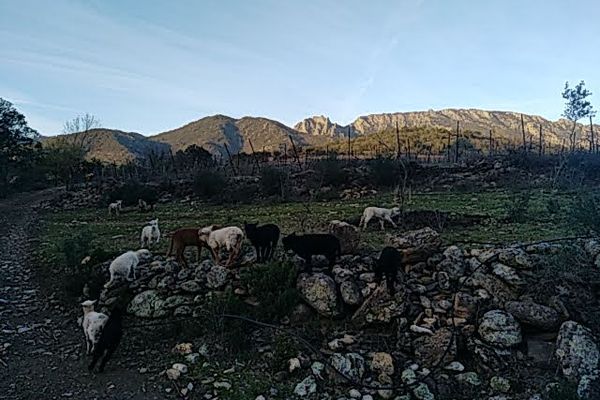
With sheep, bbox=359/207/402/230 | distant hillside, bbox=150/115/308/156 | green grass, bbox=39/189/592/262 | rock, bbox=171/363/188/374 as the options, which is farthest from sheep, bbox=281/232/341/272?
distant hillside, bbox=150/115/308/156

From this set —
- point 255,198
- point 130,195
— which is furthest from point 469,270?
point 130,195

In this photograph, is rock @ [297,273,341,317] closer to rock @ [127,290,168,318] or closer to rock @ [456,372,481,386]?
rock @ [456,372,481,386]

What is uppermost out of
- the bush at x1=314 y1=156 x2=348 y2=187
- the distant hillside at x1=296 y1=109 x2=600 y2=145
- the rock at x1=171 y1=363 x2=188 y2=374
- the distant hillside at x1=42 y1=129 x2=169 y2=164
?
the distant hillside at x1=296 y1=109 x2=600 y2=145

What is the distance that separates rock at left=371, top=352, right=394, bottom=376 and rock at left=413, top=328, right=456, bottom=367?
434 millimetres

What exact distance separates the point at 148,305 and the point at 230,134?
→ 366 ft

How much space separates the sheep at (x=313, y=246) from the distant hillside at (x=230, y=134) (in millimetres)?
95160

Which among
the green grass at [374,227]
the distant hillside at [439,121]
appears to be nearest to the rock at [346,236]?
the green grass at [374,227]

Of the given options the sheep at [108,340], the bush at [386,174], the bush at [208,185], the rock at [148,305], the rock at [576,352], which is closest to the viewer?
the rock at [576,352]

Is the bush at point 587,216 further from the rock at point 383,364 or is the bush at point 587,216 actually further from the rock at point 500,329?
the rock at point 383,364

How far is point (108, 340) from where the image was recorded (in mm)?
6449

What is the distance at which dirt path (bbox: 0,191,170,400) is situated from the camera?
5910 millimetres

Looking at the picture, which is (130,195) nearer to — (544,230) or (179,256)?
(179,256)

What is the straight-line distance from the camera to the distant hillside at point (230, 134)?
108 m

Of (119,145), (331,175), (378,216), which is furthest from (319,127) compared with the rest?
(378,216)
